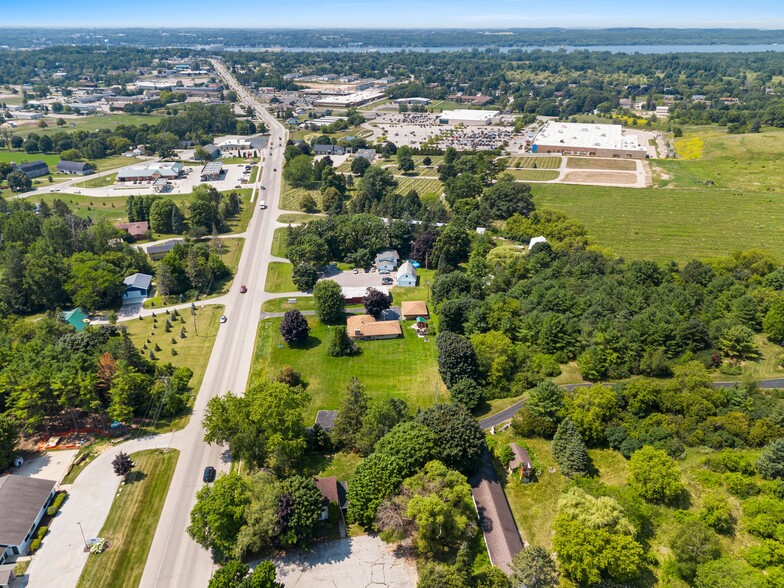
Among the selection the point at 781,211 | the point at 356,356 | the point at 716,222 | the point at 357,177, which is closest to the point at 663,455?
the point at 356,356

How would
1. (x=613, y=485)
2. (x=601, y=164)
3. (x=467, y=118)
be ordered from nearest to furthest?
(x=613, y=485), (x=601, y=164), (x=467, y=118)

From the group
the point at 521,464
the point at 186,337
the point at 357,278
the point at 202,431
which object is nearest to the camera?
the point at 521,464

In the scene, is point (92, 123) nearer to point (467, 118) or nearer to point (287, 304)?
point (467, 118)

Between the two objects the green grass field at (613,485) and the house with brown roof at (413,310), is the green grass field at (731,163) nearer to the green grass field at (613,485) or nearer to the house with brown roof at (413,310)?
the house with brown roof at (413,310)

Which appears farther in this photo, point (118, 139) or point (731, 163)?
point (118, 139)

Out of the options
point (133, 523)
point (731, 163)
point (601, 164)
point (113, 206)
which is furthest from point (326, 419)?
point (731, 163)
